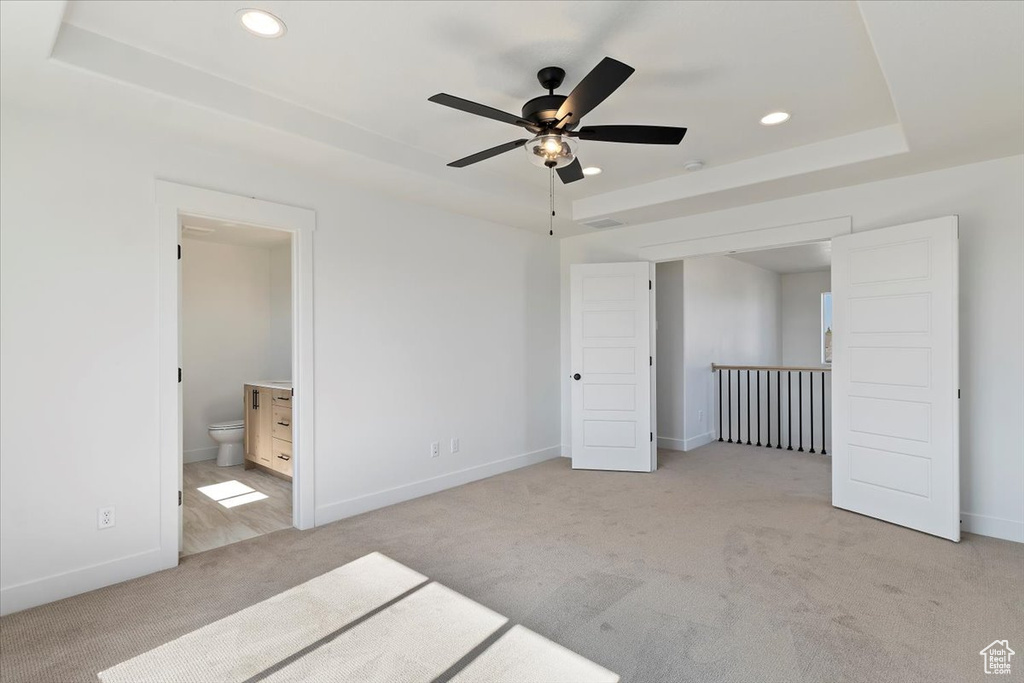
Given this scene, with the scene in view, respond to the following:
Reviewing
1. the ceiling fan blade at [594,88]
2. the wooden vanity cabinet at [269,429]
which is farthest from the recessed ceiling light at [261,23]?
the wooden vanity cabinet at [269,429]

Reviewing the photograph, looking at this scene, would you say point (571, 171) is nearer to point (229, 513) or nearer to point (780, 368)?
point (229, 513)

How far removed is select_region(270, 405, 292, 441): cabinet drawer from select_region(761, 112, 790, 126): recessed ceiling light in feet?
13.9

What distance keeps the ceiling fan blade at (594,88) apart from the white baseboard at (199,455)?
5.30 m

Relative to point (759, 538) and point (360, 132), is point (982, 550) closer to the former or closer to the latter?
point (759, 538)

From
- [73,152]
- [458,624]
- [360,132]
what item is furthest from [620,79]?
[73,152]

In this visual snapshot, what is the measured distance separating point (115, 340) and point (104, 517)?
0.95 m

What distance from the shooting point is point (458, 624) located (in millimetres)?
2328

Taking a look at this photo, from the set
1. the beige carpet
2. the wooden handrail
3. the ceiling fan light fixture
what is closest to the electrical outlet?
the beige carpet

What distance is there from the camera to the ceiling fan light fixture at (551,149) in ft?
8.10

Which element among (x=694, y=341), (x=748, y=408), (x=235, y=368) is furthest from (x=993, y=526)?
(x=235, y=368)

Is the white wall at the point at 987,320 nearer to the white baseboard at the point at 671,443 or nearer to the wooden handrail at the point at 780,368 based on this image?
the wooden handrail at the point at 780,368

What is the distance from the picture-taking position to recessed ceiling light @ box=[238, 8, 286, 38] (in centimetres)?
210

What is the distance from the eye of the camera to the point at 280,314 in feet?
20.1

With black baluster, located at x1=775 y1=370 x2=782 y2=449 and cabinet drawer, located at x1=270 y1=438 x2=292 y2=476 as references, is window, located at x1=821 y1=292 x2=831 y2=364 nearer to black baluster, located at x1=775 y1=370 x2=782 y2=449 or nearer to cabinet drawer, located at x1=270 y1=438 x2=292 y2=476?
black baluster, located at x1=775 y1=370 x2=782 y2=449
